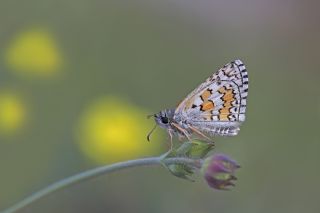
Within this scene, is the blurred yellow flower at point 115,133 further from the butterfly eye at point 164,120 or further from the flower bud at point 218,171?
the flower bud at point 218,171

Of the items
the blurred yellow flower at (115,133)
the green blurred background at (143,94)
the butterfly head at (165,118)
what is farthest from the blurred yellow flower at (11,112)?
the butterfly head at (165,118)

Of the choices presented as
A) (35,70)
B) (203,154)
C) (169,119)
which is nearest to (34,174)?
(35,70)

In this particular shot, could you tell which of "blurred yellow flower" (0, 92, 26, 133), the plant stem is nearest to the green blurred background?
"blurred yellow flower" (0, 92, 26, 133)

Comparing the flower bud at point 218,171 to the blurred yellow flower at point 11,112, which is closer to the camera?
the flower bud at point 218,171

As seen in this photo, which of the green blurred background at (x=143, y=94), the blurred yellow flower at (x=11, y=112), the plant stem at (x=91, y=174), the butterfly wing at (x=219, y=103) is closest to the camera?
the plant stem at (x=91, y=174)

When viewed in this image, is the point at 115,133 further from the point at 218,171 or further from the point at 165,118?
the point at 218,171
